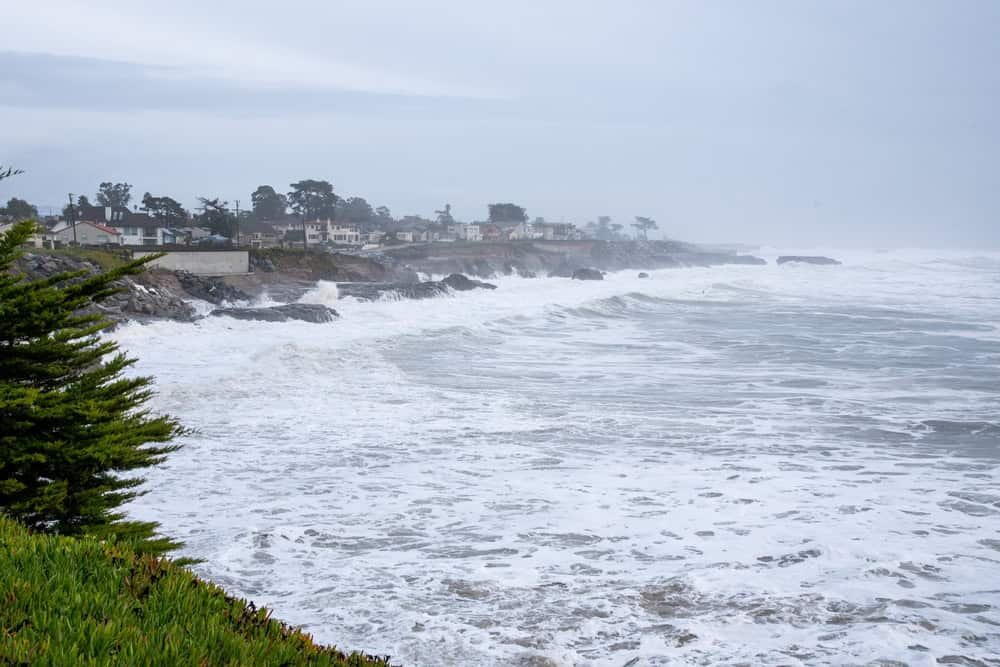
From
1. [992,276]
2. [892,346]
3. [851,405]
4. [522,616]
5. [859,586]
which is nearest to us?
[522,616]

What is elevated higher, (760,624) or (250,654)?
(250,654)

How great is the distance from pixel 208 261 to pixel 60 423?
47.6 m

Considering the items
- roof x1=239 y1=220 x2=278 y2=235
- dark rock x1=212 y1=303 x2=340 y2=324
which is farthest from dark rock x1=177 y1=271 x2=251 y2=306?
roof x1=239 y1=220 x2=278 y2=235

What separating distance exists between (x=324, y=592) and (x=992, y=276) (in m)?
83.6

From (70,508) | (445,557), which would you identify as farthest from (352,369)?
(70,508)

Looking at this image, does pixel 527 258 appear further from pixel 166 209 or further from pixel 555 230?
pixel 555 230

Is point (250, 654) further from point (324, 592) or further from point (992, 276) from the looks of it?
point (992, 276)

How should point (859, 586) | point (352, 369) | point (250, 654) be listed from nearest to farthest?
point (250, 654)
point (859, 586)
point (352, 369)

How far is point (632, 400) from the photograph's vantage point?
17984mm

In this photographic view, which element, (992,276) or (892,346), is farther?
(992,276)

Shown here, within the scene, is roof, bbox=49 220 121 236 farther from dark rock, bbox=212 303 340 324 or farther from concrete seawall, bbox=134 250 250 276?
dark rock, bbox=212 303 340 324

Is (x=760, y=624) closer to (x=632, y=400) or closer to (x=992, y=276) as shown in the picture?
(x=632, y=400)

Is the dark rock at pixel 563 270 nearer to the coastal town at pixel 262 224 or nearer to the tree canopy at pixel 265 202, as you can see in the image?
the coastal town at pixel 262 224

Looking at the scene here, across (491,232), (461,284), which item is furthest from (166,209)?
(491,232)
